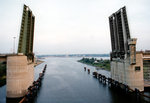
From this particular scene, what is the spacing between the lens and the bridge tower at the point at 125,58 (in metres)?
16.4

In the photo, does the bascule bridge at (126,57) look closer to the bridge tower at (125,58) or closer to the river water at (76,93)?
the bridge tower at (125,58)

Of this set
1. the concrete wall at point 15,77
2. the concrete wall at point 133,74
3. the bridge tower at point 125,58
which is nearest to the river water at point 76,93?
the concrete wall at point 15,77

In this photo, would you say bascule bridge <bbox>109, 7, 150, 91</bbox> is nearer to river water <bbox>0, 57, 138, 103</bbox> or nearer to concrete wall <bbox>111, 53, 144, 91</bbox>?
concrete wall <bbox>111, 53, 144, 91</bbox>

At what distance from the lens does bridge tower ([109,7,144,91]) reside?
16438 millimetres

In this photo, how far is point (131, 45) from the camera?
53.5 feet

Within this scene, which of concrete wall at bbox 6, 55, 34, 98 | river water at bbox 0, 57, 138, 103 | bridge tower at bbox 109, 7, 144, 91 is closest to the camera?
concrete wall at bbox 6, 55, 34, 98

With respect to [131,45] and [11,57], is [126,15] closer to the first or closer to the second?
[131,45]

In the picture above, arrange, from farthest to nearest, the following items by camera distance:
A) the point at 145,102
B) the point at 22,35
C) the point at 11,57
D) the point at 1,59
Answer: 1. the point at 22,35
2. the point at 1,59
3. the point at 11,57
4. the point at 145,102

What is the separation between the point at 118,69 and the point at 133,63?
4278mm

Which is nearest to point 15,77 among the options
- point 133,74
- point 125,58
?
point 125,58

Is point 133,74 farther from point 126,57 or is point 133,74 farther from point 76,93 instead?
point 76,93

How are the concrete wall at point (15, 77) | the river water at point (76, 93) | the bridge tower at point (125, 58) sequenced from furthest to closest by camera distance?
the bridge tower at point (125, 58) → the river water at point (76, 93) → the concrete wall at point (15, 77)

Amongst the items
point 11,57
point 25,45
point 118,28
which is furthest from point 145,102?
point 25,45

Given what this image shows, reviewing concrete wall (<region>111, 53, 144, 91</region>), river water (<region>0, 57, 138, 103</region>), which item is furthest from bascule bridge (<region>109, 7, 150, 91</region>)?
river water (<region>0, 57, 138, 103</region>)
